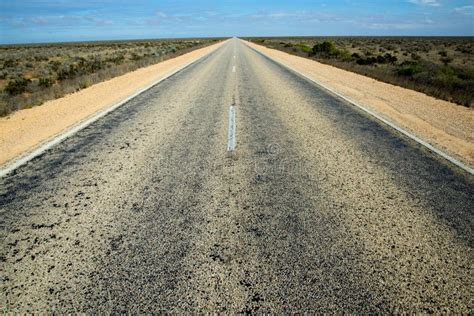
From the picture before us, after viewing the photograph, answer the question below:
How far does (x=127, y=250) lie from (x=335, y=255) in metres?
1.96

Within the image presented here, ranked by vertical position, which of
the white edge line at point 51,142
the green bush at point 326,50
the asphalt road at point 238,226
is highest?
the green bush at point 326,50

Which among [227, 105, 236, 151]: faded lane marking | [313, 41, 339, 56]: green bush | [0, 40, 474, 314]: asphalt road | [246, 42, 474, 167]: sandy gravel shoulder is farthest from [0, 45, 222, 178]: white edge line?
[313, 41, 339, 56]: green bush

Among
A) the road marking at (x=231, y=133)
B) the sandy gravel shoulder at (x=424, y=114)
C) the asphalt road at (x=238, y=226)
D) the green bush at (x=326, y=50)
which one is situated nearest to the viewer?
the asphalt road at (x=238, y=226)

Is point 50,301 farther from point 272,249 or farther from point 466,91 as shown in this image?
point 466,91

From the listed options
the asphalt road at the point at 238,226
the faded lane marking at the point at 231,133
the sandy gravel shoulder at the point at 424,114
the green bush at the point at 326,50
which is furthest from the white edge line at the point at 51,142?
the green bush at the point at 326,50

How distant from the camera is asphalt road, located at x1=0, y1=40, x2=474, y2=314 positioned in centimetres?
244

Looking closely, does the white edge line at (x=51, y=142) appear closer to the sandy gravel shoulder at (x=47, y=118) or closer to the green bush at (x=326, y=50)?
the sandy gravel shoulder at (x=47, y=118)

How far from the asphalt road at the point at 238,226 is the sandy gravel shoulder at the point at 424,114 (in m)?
0.80

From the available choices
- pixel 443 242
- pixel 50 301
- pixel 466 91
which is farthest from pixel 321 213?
pixel 466 91

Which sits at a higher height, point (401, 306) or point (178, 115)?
point (178, 115)

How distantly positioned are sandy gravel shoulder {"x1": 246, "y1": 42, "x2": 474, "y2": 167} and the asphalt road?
2.61ft

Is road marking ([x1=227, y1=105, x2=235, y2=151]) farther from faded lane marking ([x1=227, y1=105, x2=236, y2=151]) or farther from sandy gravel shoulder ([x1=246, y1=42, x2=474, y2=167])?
sandy gravel shoulder ([x1=246, y1=42, x2=474, y2=167])

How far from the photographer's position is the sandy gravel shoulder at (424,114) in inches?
234

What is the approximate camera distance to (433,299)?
2383mm
